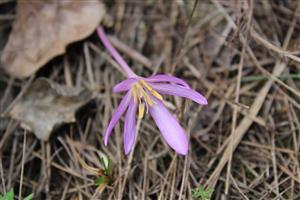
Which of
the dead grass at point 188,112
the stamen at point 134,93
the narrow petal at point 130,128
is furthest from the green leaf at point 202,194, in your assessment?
the stamen at point 134,93

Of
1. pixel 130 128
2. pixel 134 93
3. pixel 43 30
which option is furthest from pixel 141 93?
pixel 43 30

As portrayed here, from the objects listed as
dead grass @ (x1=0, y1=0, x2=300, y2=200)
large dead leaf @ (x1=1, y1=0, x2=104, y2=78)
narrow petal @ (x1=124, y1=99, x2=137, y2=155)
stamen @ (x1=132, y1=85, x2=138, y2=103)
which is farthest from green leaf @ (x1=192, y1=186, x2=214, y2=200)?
large dead leaf @ (x1=1, y1=0, x2=104, y2=78)

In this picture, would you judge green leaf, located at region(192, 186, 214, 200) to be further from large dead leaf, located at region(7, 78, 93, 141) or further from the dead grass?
large dead leaf, located at region(7, 78, 93, 141)

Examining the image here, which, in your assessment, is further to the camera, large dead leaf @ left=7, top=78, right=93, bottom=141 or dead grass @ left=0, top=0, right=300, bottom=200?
large dead leaf @ left=7, top=78, right=93, bottom=141

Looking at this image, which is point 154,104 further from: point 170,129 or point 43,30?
point 43,30

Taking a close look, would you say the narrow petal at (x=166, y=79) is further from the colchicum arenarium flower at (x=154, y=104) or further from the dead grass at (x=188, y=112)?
the dead grass at (x=188, y=112)
